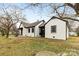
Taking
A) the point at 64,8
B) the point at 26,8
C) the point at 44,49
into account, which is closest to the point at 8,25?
the point at 26,8

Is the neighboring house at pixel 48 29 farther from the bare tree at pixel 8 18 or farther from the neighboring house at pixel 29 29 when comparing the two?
the bare tree at pixel 8 18

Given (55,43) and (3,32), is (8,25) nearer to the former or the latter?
(3,32)

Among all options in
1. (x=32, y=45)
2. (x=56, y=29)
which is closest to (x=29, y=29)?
(x=32, y=45)

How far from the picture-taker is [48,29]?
2.97 meters

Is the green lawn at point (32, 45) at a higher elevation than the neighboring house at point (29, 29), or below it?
below

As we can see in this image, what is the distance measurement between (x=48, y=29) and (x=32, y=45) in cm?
29

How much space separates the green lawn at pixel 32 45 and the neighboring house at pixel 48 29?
0.21ft

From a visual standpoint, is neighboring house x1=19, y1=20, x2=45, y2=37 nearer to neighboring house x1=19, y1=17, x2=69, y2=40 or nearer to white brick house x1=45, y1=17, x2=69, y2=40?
neighboring house x1=19, y1=17, x2=69, y2=40

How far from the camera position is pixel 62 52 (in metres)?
2.88

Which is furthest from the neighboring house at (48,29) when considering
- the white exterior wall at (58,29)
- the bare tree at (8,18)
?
the bare tree at (8,18)

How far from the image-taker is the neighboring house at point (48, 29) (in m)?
2.93

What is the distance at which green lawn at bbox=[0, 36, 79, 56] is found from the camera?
2.88 metres

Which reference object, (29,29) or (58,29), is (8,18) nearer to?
(29,29)

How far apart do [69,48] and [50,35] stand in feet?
0.93
